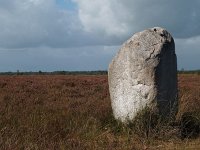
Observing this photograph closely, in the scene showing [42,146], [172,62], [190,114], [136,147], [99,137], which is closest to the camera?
[42,146]

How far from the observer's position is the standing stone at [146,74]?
1138 cm

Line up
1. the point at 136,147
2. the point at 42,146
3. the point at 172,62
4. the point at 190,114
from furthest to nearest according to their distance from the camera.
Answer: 1. the point at 190,114
2. the point at 172,62
3. the point at 136,147
4. the point at 42,146

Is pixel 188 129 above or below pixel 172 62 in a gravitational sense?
below

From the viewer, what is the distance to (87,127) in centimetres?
1134

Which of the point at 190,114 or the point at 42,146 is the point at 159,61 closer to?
the point at 190,114

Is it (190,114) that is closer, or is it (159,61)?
(159,61)

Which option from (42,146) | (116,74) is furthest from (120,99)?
(42,146)

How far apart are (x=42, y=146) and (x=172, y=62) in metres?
4.11

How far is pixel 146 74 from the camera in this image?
1138cm

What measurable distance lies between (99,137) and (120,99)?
4.85ft

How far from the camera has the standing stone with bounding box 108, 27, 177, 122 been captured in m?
11.4

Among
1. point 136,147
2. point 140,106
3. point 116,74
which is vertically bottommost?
point 136,147

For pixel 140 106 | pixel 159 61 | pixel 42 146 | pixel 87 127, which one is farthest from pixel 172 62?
pixel 42 146

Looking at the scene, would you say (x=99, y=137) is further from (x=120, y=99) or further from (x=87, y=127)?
(x=120, y=99)
